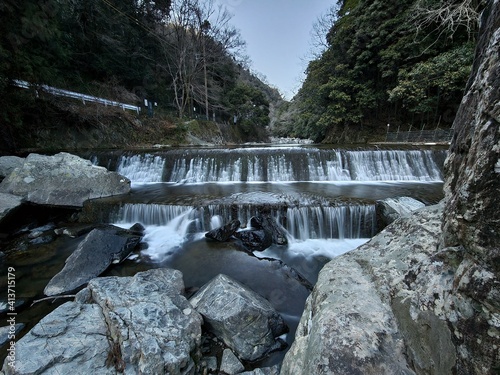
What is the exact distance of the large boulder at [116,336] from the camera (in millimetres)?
1774

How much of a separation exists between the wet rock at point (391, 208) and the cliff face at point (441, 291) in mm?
2827

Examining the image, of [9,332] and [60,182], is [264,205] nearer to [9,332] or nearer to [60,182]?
[9,332]

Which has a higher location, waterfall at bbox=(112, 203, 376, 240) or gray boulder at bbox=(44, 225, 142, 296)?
waterfall at bbox=(112, 203, 376, 240)

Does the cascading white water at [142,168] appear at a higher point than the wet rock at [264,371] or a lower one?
higher

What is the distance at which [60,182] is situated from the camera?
5.98 m

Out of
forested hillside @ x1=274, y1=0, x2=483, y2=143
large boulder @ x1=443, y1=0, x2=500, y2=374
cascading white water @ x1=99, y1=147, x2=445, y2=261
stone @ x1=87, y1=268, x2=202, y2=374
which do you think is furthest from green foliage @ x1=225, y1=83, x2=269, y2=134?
large boulder @ x1=443, y1=0, x2=500, y2=374

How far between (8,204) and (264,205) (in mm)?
6149

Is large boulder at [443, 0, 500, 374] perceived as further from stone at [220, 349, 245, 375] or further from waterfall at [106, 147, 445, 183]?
waterfall at [106, 147, 445, 183]

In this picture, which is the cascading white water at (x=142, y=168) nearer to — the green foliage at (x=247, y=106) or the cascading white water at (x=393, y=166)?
the cascading white water at (x=393, y=166)

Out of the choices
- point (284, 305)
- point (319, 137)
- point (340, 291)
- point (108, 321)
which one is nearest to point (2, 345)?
point (108, 321)

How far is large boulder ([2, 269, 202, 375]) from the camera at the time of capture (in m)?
1.77

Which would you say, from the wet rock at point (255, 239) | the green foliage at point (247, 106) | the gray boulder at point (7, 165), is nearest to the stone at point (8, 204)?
the gray boulder at point (7, 165)

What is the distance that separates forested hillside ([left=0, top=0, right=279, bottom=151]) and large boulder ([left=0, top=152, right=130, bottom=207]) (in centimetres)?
349

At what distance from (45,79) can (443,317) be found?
14.5 m
